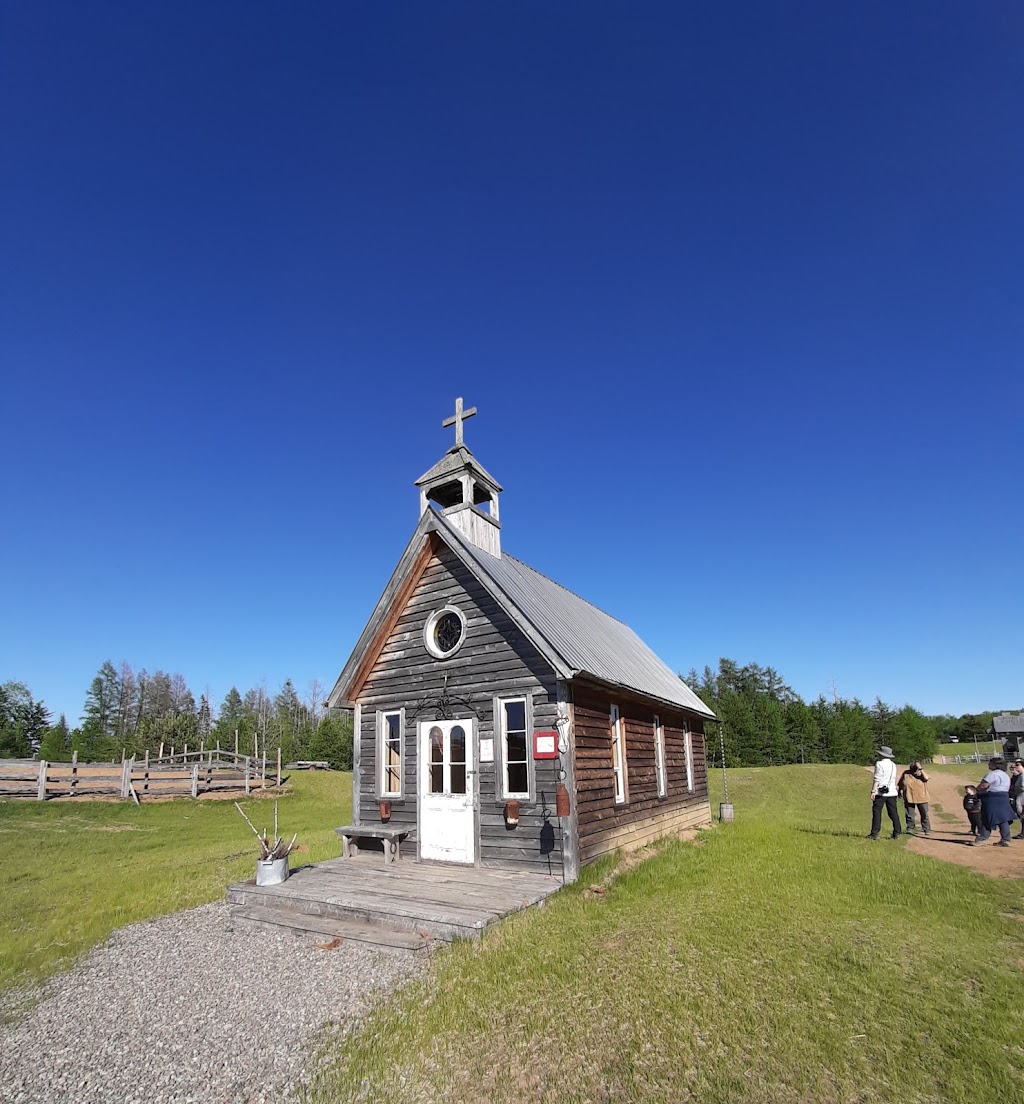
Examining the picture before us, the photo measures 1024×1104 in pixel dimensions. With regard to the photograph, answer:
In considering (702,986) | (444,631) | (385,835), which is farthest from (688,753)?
(702,986)

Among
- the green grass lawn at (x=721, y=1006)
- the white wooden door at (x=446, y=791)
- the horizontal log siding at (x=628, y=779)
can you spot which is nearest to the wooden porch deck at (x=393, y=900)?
the white wooden door at (x=446, y=791)

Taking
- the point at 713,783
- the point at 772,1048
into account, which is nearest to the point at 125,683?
the point at 713,783

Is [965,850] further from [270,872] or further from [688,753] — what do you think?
[270,872]

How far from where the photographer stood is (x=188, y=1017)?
598 cm

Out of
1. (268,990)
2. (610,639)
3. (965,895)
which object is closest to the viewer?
(268,990)

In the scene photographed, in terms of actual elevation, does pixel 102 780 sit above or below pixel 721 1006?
below

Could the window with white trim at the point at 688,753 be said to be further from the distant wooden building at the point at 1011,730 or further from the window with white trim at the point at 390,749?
the distant wooden building at the point at 1011,730

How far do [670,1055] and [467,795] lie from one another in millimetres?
7181

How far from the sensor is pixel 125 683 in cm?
8019

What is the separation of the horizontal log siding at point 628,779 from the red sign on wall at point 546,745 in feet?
1.33

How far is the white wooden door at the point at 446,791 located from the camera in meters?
11.6

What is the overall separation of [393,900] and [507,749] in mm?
3338

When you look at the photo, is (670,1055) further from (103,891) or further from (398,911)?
(103,891)

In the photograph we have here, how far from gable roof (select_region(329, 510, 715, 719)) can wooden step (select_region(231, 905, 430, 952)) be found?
4439 mm
